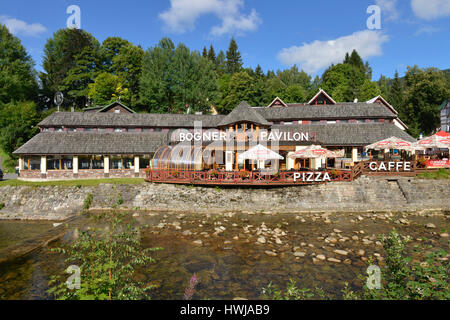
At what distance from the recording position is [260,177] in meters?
23.6

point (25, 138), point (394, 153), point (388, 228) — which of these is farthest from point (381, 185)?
point (25, 138)

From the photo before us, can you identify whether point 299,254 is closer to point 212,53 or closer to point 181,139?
point 181,139

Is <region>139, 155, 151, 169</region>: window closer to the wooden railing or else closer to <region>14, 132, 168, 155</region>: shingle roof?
<region>14, 132, 168, 155</region>: shingle roof

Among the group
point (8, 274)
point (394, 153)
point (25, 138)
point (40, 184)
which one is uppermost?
point (25, 138)

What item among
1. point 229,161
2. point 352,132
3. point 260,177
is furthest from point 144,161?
point 352,132

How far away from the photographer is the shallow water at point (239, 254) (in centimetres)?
1111

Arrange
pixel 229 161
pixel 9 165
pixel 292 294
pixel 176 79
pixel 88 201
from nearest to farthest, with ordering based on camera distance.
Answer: pixel 292 294 < pixel 88 201 < pixel 229 161 < pixel 9 165 < pixel 176 79

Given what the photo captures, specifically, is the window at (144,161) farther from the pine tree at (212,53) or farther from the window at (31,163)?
the pine tree at (212,53)

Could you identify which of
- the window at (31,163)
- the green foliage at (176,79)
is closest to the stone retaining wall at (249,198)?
the window at (31,163)

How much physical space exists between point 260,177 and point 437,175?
1697cm

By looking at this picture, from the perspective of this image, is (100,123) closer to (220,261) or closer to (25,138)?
(25,138)

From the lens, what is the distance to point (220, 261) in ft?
44.1

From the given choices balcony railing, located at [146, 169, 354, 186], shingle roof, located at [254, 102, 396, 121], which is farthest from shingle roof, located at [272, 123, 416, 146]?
balcony railing, located at [146, 169, 354, 186]

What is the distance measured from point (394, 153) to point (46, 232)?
40097 mm
